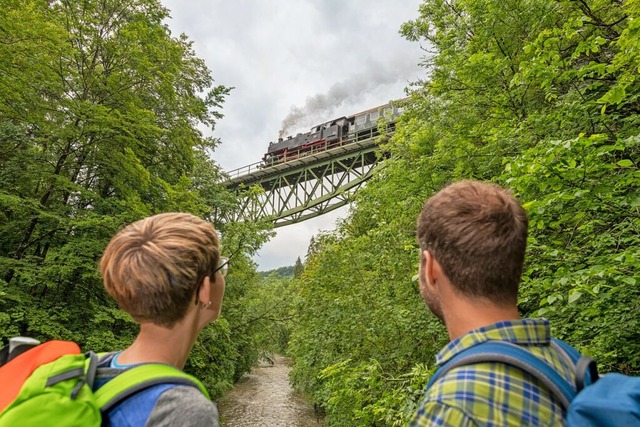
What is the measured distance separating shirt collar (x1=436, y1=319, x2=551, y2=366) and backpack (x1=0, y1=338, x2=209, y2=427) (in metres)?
0.71

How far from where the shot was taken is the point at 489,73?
5555 millimetres

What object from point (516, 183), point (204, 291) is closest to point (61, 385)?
point (204, 291)

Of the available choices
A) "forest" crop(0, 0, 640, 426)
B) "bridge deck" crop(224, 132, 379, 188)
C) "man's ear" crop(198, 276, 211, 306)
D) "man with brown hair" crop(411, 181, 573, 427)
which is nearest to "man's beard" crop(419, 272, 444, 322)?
"man with brown hair" crop(411, 181, 573, 427)

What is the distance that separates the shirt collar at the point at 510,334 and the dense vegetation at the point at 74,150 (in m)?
6.45

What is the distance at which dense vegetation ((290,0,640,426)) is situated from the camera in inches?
121

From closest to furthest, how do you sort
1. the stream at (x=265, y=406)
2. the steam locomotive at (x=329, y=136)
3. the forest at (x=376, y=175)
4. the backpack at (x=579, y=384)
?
the backpack at (x=579, y=384) < the forest at (x=376, y=175) < the stream at (x=265, y=406) < the steam locomotive at (x=329, y=136)

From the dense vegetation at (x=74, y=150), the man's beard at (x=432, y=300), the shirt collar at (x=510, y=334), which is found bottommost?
the shirt collar at (x=510, y=334)

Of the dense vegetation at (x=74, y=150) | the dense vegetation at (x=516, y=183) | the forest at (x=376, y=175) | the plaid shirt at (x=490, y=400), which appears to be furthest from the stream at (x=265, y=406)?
the plaid shirt at (x=490, y=400)

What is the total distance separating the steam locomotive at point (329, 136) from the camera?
65.7ft

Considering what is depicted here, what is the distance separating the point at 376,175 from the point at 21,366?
9108 millimetres

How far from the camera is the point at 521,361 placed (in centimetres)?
88

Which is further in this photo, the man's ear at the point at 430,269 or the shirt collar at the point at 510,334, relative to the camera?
the man's ear at the point at 430,269

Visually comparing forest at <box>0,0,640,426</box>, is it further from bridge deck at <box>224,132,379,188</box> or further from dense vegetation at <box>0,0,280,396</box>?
bridge deck at <box>224,132,379,188</box>

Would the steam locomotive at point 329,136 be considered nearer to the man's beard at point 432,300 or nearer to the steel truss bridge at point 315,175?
the steel truss bridge at point 315,175
